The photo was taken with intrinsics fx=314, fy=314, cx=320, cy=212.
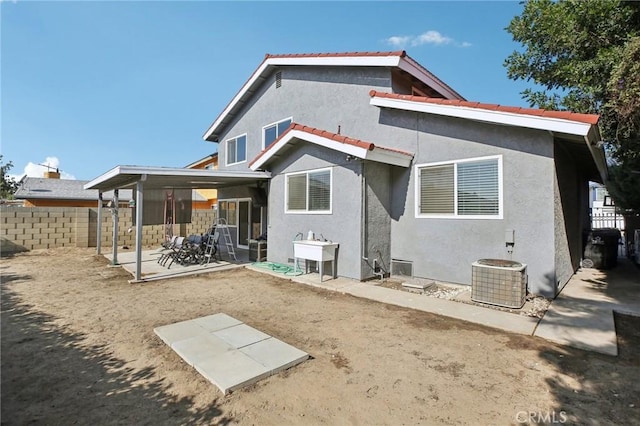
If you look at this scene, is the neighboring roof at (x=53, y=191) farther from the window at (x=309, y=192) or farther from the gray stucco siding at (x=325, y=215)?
the window at (x=309, y=192)

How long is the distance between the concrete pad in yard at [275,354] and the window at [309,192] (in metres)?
5.05

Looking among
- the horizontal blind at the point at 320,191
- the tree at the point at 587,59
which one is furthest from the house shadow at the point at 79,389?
the tree at the point at 587,59

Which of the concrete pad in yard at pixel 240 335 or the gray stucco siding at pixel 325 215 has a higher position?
the gray stucco siding at pixel 325 215

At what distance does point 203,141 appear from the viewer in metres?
18.1

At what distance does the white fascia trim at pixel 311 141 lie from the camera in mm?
7828

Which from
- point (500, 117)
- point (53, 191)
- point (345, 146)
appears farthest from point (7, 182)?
point (500, 117)

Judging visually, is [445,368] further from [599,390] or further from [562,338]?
[562,338]

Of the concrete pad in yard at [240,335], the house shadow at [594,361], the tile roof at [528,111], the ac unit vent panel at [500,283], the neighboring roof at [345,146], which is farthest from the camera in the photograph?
the neighboring roof at [345,146]

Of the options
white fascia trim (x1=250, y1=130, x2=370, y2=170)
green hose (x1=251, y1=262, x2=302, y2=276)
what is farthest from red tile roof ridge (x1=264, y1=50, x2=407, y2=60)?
green hose (x1=251, y1=262, x2=302, y2=276)

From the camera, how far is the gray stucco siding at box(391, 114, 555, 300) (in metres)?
6.60

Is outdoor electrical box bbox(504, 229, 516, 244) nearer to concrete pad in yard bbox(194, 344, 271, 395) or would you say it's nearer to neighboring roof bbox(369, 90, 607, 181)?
neighboring roof bbox(369, 90, 607, 181)

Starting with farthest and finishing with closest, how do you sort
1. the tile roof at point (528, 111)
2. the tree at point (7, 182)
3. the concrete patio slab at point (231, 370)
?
the tree at point (7, 182) → the tile roof at point (528, 111) → the concrete patio slab at point (231, 370)

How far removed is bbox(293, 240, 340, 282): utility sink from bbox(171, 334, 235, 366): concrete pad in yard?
407cm

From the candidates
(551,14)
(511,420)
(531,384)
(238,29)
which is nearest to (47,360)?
(511,420)
